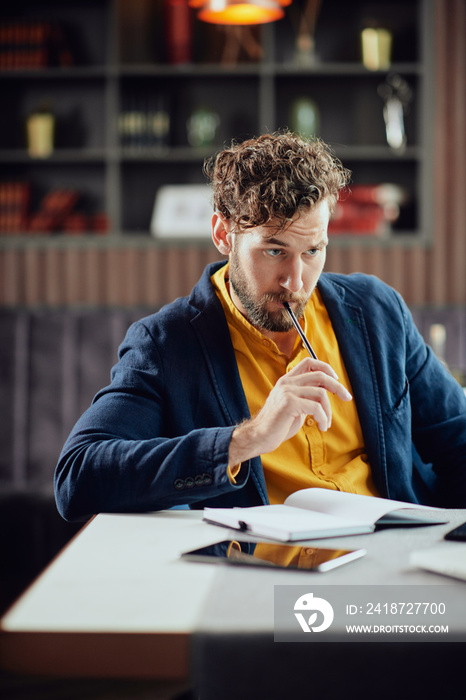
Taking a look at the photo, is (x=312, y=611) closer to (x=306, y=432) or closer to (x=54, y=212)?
(x=306, y=432)

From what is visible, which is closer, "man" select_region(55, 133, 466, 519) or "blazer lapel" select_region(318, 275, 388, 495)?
"man" select_region(55, 133, 466, 519)

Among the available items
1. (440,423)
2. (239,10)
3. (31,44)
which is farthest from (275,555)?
(31,44)

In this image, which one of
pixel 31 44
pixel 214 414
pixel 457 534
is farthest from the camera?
pixel 31 44

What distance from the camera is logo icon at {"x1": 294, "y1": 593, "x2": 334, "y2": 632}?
65 centimetres

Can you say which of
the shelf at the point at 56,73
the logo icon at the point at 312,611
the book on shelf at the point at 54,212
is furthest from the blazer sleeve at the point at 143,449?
the shelf at the point at 56,73

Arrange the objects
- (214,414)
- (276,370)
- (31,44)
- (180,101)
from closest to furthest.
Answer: (214,414) < (276,370) < (31,44) < (180,101)

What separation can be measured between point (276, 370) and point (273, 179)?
0.35 metres

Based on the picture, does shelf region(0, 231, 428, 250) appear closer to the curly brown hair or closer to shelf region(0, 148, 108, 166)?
shelf region(0, 148, 108, 166)

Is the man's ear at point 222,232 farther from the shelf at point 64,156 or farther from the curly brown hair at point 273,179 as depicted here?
the shelf at point 64,156

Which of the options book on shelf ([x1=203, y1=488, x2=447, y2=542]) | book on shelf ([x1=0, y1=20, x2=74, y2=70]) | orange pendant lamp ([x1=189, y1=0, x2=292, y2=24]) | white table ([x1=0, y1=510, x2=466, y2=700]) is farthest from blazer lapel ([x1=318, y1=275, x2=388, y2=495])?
book on shelf ([x1=0, y1=20, x2=74, y2=70])

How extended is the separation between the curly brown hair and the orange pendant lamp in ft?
4.89

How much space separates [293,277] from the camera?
1.33 metres

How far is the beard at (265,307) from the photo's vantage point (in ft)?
4.46

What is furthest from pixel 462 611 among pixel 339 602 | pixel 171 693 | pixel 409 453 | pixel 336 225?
pixel 336 225
